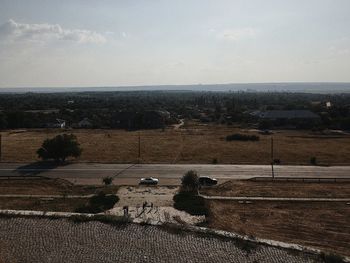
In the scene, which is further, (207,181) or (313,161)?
(313,161)

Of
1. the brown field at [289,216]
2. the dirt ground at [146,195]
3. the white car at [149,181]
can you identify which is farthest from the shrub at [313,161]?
the white car at [149,181]

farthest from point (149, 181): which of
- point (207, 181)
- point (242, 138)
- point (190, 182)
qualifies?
point (242, 138)

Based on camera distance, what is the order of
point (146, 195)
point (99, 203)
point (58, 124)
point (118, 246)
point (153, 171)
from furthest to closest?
point (58, 124)
point (153, 171)
point (146, 195)
point (99, 203)
point (118, 246)

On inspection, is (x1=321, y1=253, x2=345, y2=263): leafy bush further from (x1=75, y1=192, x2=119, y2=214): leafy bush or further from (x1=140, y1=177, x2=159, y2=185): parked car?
(x1=140, y1=177, x2=159, y2=185): parked car

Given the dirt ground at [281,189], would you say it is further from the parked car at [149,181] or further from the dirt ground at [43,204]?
the dirt ground at [43,204]

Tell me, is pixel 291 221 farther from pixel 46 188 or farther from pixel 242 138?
pixel 242 138

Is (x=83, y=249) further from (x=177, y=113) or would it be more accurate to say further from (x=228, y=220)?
(x=177, y=113)

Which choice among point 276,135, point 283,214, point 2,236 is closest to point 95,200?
point 2,236
